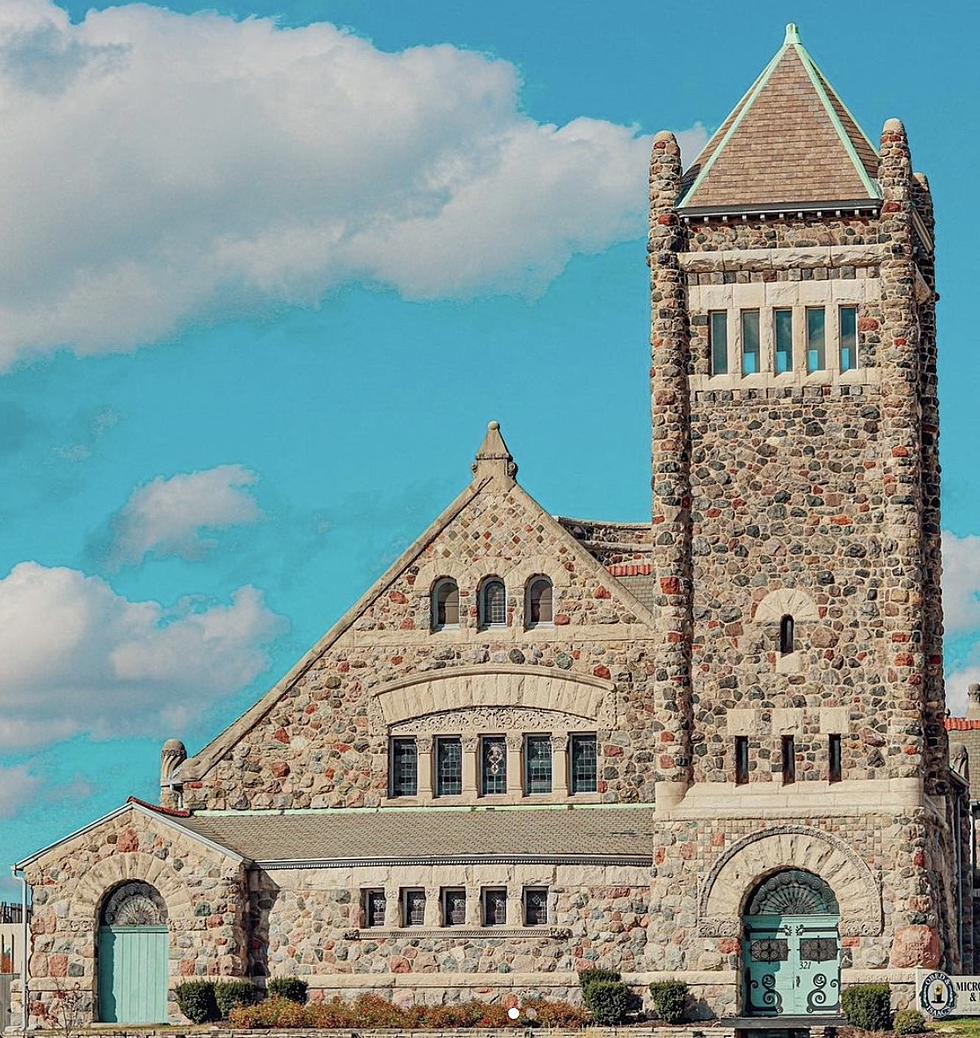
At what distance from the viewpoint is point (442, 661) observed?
62.7m

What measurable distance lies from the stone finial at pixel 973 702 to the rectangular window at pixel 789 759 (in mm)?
40776

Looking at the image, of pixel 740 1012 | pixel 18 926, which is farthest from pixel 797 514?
pixel 18 926

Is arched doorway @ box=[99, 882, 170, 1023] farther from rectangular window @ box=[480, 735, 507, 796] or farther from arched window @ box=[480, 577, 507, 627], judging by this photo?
arched window @ box=[480, 577, 507, 627]

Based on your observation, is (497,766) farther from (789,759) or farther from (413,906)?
(789,759)

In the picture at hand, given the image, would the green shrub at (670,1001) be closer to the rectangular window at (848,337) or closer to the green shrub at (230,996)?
the green shrub at (230,996)

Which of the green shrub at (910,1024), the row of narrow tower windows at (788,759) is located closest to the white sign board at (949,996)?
the green shrub at (910,1024)

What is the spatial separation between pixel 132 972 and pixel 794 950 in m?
13.8

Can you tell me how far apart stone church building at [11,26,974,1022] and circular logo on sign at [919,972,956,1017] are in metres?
0.85

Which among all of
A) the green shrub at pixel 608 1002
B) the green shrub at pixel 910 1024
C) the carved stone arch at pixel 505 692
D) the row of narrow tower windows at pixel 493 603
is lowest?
the green shrub at pixel 910 1024

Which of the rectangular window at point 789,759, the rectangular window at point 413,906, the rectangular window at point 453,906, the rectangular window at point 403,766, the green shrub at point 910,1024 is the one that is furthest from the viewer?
the rectangular window at point 403,766

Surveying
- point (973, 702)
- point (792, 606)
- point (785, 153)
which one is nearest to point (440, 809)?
point (792, 606)

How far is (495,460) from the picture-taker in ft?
208

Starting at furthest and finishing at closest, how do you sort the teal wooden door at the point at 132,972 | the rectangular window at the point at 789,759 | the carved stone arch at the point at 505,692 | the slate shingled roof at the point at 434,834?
the carved stone arch at the point at 505,692
the teal wooden door at the point at 132,972
the slate shingled roof at the point at 434,834
the rectangular window at the point at 789,759

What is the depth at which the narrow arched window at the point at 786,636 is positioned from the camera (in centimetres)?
5872
